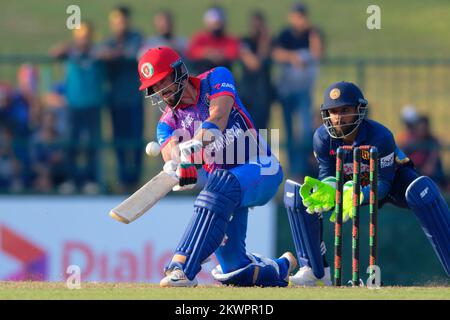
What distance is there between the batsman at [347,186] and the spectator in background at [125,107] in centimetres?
545

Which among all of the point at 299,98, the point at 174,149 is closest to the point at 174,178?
the point at 174,149

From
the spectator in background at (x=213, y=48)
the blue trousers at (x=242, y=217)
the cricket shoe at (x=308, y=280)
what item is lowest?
the cricket shoe at (x=308, y=280)

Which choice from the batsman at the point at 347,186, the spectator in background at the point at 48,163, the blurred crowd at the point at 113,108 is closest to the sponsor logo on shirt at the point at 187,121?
the batsman at the point at 347,186

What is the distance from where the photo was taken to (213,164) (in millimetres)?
9820

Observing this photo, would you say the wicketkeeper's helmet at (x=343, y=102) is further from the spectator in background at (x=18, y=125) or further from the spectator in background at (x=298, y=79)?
the spectator in background at (x=18, y=125)

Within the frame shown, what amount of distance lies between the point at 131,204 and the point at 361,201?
1.77 metres

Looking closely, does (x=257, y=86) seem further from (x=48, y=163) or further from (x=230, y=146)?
(x=230, y=146)

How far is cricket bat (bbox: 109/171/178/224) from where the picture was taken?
9.27 metres

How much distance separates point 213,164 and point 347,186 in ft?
3.40

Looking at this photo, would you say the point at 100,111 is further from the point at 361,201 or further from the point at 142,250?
the point at 361,201

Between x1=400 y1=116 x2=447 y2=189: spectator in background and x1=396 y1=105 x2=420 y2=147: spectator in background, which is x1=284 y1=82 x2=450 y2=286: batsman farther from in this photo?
x1=396 y1=105 x2=420 y2=147: spectator in background

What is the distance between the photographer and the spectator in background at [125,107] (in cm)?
1541

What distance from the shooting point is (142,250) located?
14906 millimetres

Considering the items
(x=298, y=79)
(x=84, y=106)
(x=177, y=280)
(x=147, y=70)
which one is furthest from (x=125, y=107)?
(x=177, y=280)
